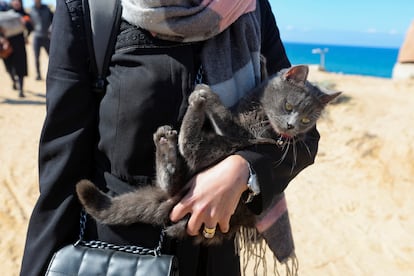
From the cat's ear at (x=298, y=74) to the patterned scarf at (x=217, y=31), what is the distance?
209 mm

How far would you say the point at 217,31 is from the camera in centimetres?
150

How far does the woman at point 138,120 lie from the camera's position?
1427 millimetres

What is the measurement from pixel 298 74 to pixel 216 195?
0.78 metres

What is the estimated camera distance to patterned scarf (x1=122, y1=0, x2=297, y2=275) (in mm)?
1420

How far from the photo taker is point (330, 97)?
6.54 feet

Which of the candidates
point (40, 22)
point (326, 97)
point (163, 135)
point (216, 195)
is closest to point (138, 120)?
point (163, 135)

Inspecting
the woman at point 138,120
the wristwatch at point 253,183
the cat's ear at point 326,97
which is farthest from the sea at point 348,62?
the wristwatch at point 253,183

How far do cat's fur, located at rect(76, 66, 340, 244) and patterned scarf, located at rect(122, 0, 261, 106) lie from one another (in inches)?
2.7

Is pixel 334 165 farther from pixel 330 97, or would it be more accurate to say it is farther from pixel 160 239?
pixel 160 239

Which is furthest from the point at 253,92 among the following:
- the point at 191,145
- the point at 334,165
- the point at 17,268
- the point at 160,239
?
the point at 334,165

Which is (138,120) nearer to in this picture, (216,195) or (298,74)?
(216,195)

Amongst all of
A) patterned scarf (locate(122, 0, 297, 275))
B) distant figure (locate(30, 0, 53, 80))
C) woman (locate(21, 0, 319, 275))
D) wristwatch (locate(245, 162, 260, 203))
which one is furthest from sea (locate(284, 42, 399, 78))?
wristwatch (locate(245, 162, 260, 203))

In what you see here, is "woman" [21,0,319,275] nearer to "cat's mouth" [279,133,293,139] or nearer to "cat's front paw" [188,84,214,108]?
"cat's front paw" [188,84,214,108]

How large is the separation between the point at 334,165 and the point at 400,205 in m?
1.26
